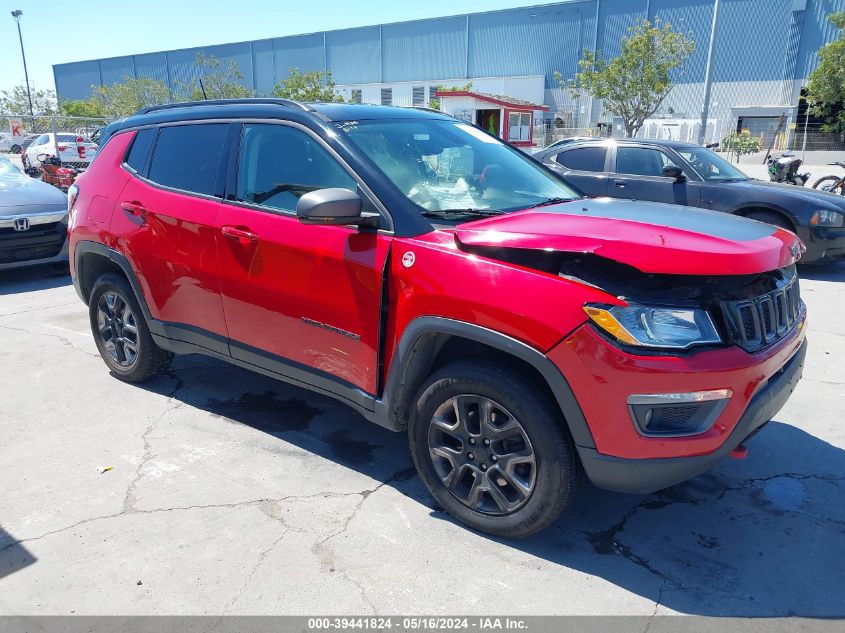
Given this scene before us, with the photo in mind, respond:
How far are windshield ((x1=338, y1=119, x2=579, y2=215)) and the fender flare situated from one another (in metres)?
0.62

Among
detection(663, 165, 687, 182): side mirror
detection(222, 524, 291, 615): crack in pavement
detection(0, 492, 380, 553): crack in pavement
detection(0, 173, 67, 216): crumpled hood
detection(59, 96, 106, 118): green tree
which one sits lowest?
detection(0, 492, 380, 553): crack in pavement

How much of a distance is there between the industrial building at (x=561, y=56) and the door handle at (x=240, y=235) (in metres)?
30.2

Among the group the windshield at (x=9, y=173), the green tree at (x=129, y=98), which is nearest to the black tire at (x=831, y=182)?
the windshield at (x=9, y=173)

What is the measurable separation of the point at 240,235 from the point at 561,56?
4991 cm

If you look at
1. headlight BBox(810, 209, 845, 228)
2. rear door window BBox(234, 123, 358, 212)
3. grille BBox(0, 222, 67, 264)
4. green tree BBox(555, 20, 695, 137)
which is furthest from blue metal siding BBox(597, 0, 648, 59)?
rear door window BBox(234, 123, 358, 212)

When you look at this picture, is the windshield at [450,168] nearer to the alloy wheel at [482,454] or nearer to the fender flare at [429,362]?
the fender flare at [429,362]

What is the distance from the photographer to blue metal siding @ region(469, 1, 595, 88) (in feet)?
156

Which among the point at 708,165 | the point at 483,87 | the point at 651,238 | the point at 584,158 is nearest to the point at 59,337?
the point at 651,238

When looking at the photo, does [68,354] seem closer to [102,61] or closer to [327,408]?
[327,408]

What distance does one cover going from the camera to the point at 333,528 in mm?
3043

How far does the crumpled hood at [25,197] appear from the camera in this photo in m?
7.88

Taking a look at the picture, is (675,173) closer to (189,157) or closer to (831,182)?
(189,157)

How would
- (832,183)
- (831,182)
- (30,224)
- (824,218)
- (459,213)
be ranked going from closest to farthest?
(459,213) < (30,224) < (824,218) < (832,183) < (831,182)

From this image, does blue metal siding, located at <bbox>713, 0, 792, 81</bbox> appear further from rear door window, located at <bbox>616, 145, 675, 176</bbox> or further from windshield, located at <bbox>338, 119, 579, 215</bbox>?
windshield, located at <bbox>338, 119, 579, 215</bbox>
